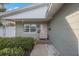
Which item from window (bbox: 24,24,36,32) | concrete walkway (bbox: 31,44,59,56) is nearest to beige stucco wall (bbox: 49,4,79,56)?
concrete walkway (bbox: 31,44,59,56)

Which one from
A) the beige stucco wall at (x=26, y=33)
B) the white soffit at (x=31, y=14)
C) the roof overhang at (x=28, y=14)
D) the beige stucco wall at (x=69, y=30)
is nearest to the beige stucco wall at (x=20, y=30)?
the beige stucco wall at (x=26, y=33)

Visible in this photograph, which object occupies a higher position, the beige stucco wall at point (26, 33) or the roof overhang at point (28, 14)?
the roof overhang at point (28, 14)

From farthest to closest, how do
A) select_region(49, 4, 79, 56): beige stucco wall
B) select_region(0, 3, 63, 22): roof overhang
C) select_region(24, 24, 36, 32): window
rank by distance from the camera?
select_region(24, 24, 36, 32): window
select_region(0, 3, 63, 22): roof overhang
select_region(49, 4, 79, 56): beige stucco wall

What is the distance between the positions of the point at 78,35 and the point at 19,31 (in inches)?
390

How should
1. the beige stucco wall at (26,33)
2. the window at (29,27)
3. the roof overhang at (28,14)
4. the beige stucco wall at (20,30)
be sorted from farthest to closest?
the window at (29,27), the beige stucco wall at (20,30), the beige stucco wall at (26,33), the roof overhang at (28,14)

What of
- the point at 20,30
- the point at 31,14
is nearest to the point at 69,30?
the point at 31,14

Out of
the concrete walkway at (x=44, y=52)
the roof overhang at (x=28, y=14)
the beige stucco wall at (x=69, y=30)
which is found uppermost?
the roof overhang at (x=28, y=14)

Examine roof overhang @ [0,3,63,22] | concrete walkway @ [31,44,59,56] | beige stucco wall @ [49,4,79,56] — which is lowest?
concrete walkway @ [31,44,59,56]

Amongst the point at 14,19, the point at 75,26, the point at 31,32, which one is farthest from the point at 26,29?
the point at 75,26

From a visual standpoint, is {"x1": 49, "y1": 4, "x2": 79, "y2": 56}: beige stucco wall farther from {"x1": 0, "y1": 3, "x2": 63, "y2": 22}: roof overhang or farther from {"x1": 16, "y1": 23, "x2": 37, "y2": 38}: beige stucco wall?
{"x1": 16, "y1": 23, "x2": 37, "y2": 38}: beige stucco wall

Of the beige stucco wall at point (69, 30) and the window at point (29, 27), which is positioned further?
the window at point (29, 27)

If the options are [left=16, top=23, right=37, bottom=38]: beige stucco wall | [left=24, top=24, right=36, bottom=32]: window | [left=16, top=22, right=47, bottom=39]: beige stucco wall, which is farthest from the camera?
[left=24, top=24, right=36, bottom=32]: window

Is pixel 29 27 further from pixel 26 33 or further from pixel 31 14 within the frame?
pixel 31 14

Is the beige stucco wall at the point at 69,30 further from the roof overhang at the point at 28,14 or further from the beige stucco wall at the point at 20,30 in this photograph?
the beige stucco wall at the point at 20,30
